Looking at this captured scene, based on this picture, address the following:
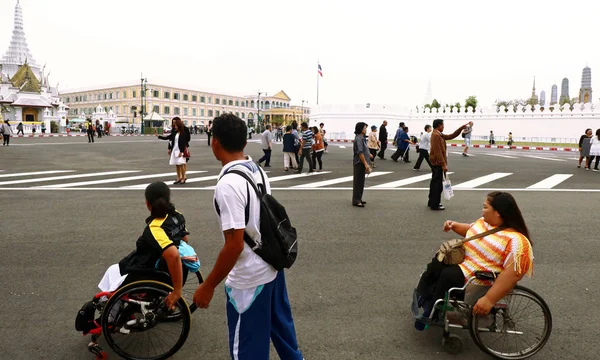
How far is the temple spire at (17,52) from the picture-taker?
237 feet

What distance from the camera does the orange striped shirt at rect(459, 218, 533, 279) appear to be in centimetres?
330

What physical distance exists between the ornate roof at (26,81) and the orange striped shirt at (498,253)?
210ft

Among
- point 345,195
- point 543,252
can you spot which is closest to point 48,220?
point 345,195

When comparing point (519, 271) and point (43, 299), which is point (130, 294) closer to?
point (43, 299)

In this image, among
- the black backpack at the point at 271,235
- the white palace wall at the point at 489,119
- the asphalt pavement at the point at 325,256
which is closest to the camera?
the black backpack at the point at 271,235

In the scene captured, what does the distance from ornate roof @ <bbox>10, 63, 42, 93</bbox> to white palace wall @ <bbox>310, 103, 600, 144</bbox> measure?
3572 centimetres

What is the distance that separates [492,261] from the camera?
11.3ft

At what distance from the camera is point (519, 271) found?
3264mm

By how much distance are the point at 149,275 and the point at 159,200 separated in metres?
0.59

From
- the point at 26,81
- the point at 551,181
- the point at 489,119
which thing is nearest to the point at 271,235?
the point at 551,181

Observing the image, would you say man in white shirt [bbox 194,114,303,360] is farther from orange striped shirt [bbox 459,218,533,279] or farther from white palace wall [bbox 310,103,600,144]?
white palace wall [bbox 310,103,600,144]

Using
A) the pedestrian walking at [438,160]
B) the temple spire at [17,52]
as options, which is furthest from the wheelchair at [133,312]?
the temple spire at [17,52]

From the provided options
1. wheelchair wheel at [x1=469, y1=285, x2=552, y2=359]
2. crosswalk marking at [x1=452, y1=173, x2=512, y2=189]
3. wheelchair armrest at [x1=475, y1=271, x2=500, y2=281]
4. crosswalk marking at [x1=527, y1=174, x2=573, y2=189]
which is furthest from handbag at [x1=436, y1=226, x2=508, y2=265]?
crosswalk marking at [x1=527, y1=174, x2=573, y2=189]

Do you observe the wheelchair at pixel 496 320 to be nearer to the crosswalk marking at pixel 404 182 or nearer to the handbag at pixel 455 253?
the handbag at pixel 455 253
